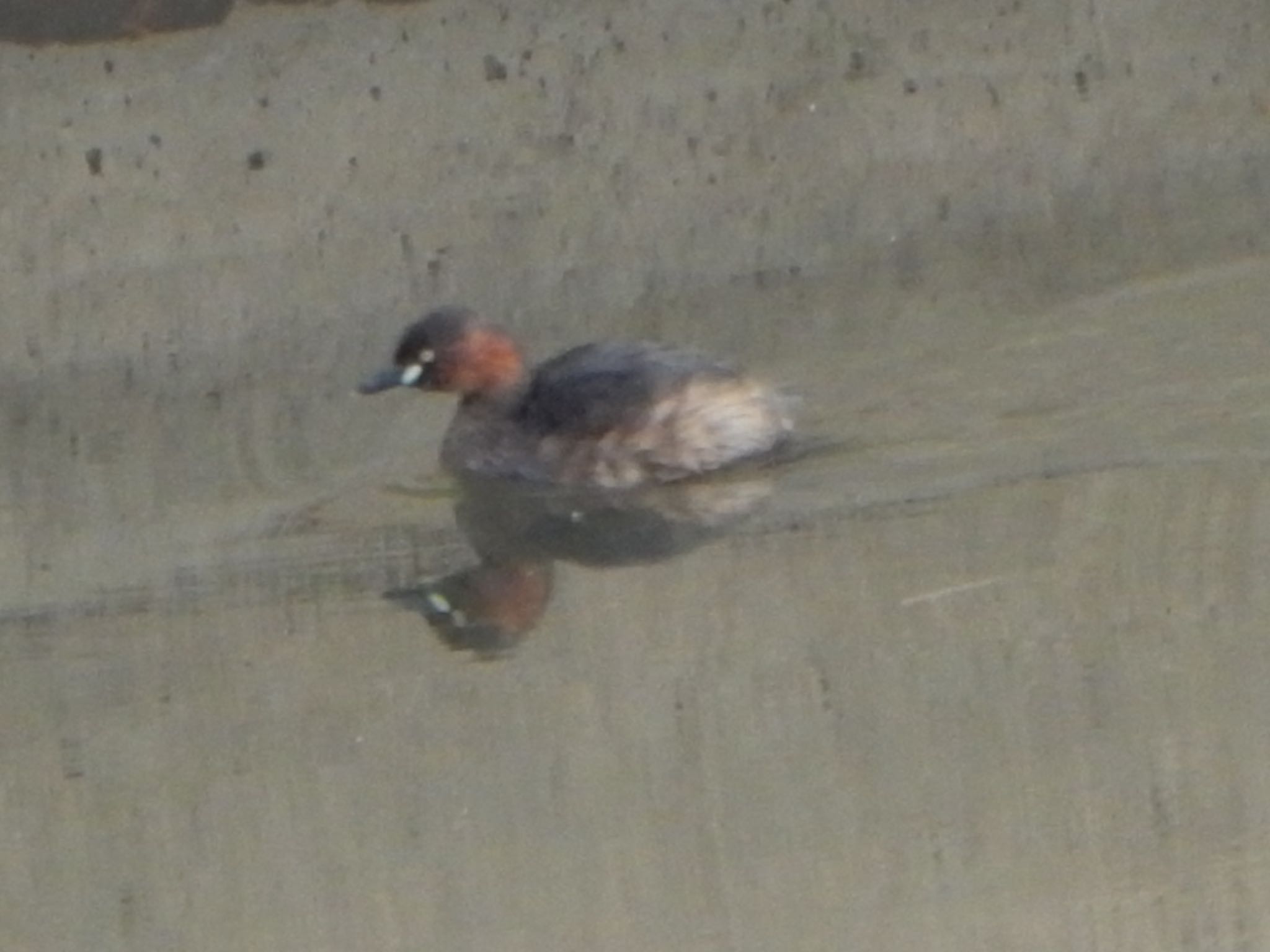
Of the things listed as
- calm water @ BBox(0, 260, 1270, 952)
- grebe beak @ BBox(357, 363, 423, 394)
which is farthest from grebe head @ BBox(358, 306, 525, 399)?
calm water @ BBox(0, 260, 1270, 952)

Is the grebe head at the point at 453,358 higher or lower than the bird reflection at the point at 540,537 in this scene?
higher

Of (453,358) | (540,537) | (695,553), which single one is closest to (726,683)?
(695,553)

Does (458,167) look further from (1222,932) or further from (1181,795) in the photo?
(1222,932)

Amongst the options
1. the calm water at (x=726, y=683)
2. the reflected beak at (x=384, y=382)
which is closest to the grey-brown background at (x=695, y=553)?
the calm water at (x=726, y=683)

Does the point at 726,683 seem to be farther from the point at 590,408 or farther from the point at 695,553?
the point at 590,408

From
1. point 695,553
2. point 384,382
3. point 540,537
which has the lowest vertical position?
point 695,553

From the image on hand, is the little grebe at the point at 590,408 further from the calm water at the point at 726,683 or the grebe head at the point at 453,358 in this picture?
the calm water at the point at 726,683

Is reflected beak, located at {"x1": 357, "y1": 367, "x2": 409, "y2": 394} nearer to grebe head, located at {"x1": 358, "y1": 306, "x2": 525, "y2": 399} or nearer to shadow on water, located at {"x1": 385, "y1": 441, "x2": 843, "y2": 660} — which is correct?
grebe head, located at {"x1": 358, "y1": 306, "x2": 525, "y2": 399}
